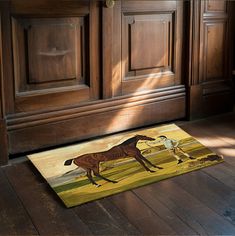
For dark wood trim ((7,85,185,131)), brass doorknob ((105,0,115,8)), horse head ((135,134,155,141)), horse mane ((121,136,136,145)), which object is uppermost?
brass doorknob ((105,0,115,8))

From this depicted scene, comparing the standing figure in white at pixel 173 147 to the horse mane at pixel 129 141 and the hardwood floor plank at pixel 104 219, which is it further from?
the hardwood floor plank at pixel 104 219

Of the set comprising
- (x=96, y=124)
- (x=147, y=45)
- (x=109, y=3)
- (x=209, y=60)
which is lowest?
(x=96, y=124)

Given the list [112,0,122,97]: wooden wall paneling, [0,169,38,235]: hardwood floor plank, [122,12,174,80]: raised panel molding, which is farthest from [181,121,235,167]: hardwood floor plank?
[0,169,38,235]: hardwood floor plank

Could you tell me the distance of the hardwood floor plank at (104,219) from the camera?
5.01 ft

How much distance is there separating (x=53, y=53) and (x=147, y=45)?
0.59m

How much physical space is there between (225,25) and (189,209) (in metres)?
1.48

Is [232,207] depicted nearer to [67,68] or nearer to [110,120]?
[110,120]

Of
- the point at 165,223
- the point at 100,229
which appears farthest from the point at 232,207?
the point at 100,229

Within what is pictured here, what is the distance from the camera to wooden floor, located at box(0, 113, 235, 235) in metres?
1.54

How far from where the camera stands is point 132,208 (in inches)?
66.4

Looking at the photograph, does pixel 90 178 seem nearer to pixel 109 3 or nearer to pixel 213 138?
pixel 213 138

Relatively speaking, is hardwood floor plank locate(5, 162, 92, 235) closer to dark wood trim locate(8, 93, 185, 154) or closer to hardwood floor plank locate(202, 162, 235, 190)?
dark wood trim locate(8, 93, 185, 154)

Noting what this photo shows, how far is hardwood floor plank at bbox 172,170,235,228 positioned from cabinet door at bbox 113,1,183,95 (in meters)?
0.73

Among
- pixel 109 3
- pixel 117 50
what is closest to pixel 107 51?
pixel 117 50
